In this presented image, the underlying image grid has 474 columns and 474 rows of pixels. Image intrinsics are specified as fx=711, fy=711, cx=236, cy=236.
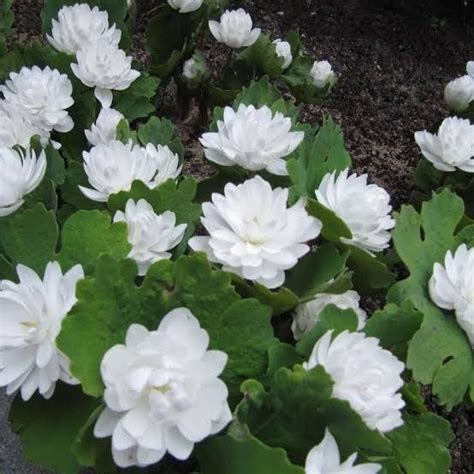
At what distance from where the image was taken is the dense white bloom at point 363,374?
2.29ft

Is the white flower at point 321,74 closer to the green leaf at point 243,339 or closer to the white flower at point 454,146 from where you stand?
the white flower at point 454,146

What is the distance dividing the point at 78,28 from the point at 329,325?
2.51 ft

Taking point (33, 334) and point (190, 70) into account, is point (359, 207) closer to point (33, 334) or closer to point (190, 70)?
point (33, 334)

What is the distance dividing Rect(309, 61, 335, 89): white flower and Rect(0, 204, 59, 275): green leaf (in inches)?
35.2

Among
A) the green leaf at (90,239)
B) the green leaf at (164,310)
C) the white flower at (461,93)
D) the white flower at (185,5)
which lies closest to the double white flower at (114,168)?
the green leaf at (90,239)

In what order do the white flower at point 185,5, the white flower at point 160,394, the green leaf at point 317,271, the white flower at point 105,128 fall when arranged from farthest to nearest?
the white flower at point 185,5
the white flower at point 105,128
the green leaf at point 317,271
the white flower at point 160,394

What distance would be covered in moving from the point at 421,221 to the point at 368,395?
355mm

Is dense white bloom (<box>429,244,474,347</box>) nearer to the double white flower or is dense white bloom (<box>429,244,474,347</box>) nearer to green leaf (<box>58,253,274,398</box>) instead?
green leaf (<box>58,253,274,398</box>)

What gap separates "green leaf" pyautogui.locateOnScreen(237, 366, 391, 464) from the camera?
2.28 feet

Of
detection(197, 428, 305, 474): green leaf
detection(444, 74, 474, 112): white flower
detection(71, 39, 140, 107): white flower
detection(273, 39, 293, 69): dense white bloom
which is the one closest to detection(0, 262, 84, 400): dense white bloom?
detection(197, 428, 305, 474): green leaf

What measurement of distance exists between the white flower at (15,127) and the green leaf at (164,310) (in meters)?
0.42

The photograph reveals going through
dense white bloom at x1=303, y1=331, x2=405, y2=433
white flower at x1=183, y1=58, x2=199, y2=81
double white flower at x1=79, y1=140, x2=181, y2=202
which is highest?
dense white bloom at x1=303, y1=331, x2=405, y2=433

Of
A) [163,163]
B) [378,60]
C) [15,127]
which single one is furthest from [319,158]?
[378,60]

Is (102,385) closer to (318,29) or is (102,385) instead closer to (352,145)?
(352,145)
